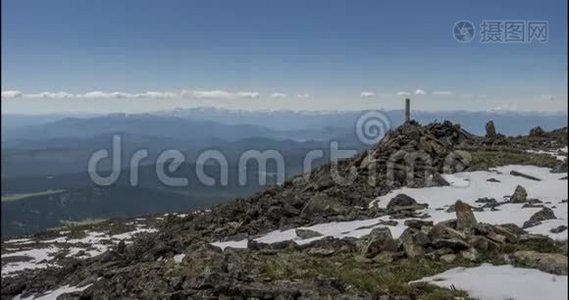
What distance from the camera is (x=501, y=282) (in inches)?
543

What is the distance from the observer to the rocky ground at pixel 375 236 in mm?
16031

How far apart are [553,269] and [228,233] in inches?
717

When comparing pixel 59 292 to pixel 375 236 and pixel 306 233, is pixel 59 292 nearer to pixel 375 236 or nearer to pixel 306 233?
pixel 306 233

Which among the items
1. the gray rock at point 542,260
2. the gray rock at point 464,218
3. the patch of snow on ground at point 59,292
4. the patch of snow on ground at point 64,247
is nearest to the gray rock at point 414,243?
the gray rock at point 464,218

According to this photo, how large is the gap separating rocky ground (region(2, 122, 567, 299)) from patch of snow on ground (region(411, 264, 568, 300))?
86 millimetres

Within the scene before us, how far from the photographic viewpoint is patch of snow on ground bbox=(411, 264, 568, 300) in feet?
38.9

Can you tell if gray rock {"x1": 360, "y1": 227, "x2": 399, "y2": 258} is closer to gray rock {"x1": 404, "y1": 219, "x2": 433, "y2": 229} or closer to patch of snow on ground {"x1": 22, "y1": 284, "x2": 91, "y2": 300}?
gray rock {"x1": 404, "y1": 219, "x2": 433, "y2": 229}

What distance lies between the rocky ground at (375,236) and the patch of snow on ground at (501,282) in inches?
3.4

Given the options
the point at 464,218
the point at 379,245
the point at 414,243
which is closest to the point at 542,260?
the point at 414,243

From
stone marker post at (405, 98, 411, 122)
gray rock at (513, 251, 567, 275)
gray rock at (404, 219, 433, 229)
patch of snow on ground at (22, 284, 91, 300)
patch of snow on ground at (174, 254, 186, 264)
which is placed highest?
stone marker post at (405, 98, 411, 122)

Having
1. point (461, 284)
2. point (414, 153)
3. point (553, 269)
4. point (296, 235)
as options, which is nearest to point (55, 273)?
point (296, 235)

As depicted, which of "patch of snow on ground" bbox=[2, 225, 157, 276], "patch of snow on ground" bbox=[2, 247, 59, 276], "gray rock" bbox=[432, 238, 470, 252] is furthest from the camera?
"patch of snow on ground" bbox=[2, 225, 157, 276]

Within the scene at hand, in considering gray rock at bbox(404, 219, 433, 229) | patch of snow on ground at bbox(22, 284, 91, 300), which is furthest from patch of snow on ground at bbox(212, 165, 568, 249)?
patch of snow on ground at bbox(22, 284, 91, 300)

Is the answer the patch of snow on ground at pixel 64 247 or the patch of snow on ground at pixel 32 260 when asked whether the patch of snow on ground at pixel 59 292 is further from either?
the patch of snow on ground at pixel 32 260
